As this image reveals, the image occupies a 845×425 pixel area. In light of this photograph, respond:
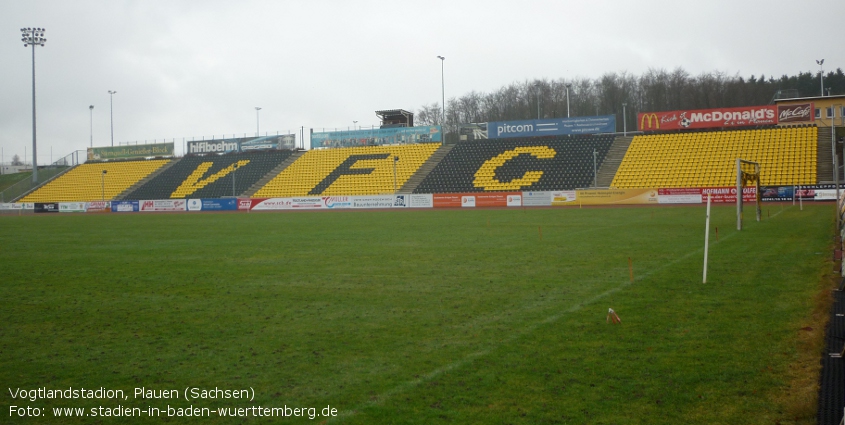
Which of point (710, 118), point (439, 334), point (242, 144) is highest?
point (242, 144)

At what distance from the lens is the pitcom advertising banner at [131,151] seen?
74750mm

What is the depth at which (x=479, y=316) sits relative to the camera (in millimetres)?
8570

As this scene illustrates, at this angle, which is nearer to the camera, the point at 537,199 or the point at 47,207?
the point at 537,199

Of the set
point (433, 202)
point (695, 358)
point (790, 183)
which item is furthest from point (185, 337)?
point (790, 183)

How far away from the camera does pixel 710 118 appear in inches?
2092

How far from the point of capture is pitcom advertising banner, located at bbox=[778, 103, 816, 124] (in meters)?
49.4

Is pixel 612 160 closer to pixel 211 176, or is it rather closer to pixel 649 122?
pixel 649 122

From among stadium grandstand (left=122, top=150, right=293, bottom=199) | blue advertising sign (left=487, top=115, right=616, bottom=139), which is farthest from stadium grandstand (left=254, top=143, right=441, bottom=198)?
blue advertising sign (left=487, top=115, right=616, bottom=139)

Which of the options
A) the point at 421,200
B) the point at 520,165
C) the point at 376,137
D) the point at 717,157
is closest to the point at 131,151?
the point at 376,137

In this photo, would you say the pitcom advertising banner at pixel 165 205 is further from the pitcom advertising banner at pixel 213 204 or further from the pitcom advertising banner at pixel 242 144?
the pitcom advertising banner at pixel 242 144

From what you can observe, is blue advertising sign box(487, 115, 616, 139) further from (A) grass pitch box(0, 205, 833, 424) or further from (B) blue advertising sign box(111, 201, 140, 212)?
(A) grass pitch box(0, 205, 833, 424)

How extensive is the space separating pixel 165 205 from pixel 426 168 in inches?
966

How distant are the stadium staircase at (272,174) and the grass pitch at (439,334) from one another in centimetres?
4411

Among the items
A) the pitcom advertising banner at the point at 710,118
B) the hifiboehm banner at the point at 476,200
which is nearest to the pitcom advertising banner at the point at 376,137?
the hifiboehm banner at the point at 476,200
